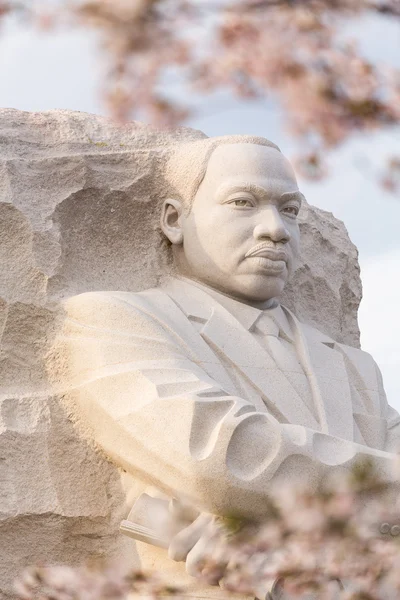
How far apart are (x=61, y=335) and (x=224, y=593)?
1393 millimetres

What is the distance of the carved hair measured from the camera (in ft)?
20.2

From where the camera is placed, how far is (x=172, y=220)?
6266 millimetres

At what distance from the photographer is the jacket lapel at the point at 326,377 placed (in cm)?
574

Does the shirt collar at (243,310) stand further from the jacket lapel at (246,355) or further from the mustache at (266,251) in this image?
the mustache at (266,251)

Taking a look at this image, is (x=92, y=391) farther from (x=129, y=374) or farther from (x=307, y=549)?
(x=307, y=549)

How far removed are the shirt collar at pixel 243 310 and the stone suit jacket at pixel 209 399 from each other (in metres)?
0.04

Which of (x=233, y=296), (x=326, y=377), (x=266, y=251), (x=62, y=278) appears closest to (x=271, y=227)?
(x=266, y=251)

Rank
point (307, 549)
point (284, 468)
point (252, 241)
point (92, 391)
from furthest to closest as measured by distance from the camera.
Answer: point (252, 241) → point (92, 391) → point (284, 468) → point (307, 549)

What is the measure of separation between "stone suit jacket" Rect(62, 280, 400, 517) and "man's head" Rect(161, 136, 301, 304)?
17 centimetres

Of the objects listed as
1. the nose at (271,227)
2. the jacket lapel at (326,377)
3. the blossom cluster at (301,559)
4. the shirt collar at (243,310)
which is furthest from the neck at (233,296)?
the blossom cluster at (301,559)

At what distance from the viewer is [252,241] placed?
5.92 metres

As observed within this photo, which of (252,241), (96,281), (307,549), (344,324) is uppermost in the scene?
(307,549)

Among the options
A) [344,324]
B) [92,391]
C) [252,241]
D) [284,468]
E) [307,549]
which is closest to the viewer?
[307,549]

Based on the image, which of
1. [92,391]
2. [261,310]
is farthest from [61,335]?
[261,310]
